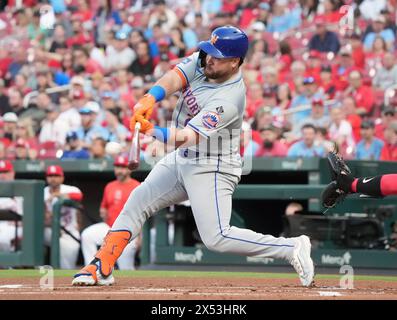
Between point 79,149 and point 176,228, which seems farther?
point 79,149

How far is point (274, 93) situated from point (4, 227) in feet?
13.7

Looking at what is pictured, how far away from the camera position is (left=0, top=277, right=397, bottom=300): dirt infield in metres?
5.67

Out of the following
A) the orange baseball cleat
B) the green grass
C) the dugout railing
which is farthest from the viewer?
the dugout railing

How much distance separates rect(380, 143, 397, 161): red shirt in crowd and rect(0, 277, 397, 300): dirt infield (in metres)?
3.03

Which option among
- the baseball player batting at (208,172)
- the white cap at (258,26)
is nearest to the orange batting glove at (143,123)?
the baseball player batting at (208,172)

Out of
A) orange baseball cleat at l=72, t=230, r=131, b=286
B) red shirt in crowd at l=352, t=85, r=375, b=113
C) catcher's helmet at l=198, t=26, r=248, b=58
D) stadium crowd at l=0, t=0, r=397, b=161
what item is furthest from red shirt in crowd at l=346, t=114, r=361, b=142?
orange baseball cleat at l=72, t=230, r=131, b=286

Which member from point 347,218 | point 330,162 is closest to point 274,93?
point 347,218

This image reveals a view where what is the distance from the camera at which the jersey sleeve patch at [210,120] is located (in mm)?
5871

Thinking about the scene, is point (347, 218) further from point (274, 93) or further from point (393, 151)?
point (274, 93)

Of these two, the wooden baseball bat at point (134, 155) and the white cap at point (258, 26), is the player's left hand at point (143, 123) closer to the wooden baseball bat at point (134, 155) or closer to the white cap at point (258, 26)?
the wooden baseball bat at point (134, 155)

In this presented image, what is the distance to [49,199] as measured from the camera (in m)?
10.5

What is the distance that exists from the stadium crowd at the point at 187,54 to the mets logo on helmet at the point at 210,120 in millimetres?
3956

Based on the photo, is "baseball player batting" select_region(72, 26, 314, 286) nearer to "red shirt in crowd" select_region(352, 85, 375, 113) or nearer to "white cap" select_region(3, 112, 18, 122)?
"red shirt in crowd" select_region(352, 85, 375, 113)
